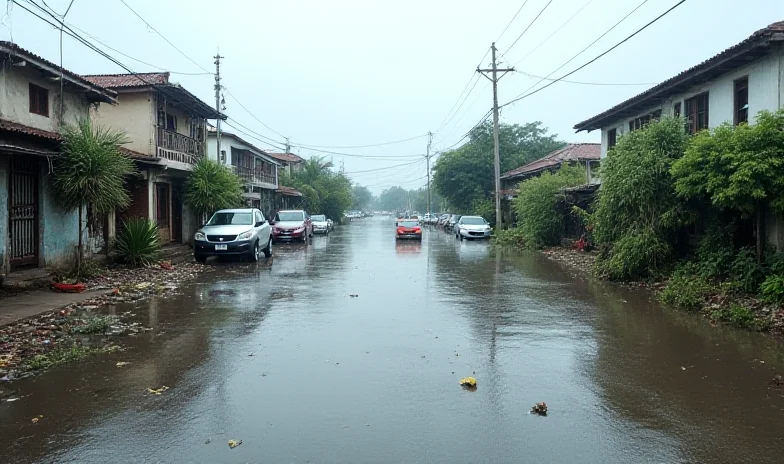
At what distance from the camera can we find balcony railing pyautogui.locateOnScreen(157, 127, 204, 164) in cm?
2414

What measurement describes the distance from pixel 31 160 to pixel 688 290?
14.6m

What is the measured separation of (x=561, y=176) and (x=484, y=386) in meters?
23.5

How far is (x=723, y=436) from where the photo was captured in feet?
16.1

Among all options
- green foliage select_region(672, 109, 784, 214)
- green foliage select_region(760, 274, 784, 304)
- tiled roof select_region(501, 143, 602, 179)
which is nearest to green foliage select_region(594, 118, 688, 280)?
green foliage select_region(672, 109, 784, 214)

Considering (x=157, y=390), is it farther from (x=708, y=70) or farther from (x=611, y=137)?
(x=611, y=137)

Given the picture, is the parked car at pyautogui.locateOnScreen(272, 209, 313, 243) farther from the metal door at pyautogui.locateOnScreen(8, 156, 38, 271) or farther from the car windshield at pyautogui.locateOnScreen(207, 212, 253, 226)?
the metal door at pyautogui.locateOnScreen(8, 156, 38, 271)

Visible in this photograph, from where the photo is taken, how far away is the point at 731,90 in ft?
51.8

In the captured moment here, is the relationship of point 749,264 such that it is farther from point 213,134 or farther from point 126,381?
point 213,134

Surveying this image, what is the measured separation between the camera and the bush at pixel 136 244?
17.5 metres

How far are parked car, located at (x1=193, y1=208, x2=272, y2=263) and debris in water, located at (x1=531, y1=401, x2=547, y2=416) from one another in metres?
15.4

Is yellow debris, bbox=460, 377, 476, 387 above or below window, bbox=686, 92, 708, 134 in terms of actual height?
below

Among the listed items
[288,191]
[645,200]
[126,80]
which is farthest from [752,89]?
[288,191]

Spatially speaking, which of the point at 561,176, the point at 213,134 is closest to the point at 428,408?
the point at 561,176

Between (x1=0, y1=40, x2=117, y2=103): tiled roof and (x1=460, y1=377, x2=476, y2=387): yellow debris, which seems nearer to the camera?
(x1=460, y1=377, x2=476, y2=387): yellow debris
